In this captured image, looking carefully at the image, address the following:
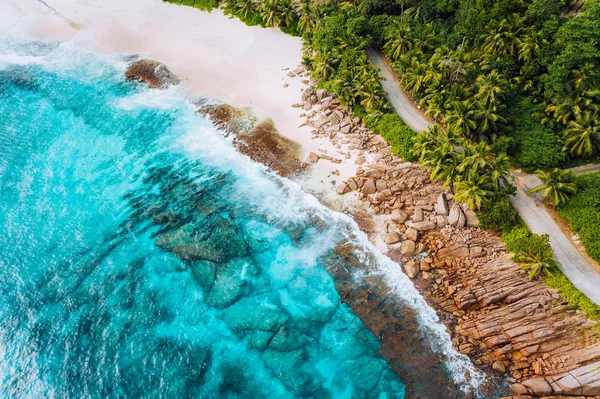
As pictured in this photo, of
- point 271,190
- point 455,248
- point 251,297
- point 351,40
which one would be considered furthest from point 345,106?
point 251,297

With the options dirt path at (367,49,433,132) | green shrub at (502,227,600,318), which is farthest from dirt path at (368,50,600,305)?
green shrub at (502,227,600,318)

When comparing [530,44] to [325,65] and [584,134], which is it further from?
[325,65]

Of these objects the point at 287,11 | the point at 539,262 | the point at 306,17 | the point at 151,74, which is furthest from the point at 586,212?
the point at 151,74

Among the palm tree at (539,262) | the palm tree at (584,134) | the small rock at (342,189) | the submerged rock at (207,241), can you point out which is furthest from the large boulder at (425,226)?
the submerged rock at (207,241)

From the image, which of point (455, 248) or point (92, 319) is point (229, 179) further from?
point (455, 248)

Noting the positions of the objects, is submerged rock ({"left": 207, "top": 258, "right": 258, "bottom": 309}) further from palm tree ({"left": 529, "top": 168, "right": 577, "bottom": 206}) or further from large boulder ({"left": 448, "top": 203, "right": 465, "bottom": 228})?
palm tree ({"left": 529, "top": 168, "right": 577, "bottom": 206})

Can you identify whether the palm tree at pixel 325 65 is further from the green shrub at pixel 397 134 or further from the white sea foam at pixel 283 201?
the white sea foam at pixel 283 201
